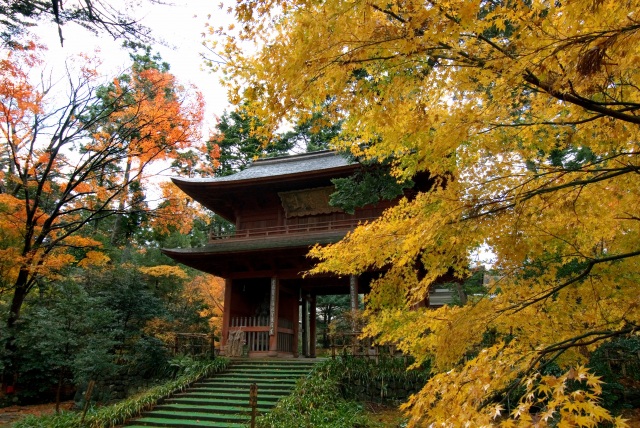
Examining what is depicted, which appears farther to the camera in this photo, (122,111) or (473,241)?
(122,111)

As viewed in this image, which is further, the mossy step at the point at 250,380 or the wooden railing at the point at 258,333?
the wooden railing at the point at 258,333

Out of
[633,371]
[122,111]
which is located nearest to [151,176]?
[122,111]

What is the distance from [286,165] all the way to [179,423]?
36.7 ft

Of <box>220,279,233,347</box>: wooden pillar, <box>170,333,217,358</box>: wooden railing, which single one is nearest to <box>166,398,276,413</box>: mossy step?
<box>170,333,217,358</box>: wooden railing

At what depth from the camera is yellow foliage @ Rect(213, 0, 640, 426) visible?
7.87 feet

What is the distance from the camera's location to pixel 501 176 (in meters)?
3.46

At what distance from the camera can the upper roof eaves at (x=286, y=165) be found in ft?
49.6

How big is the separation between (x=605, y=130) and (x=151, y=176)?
14.5 m

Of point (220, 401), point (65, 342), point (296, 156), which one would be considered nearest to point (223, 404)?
point (220, 401)

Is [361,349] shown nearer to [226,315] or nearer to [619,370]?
[226,315]

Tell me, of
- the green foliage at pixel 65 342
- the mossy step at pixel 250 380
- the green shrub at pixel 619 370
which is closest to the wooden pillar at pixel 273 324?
the mossy step at pixel 250 380

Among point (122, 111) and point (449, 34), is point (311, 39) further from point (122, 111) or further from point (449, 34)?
point (122, 111)

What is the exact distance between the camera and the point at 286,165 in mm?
17203

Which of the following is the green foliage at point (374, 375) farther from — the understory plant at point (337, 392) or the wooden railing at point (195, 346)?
the wooden railing at point (195, 346)
